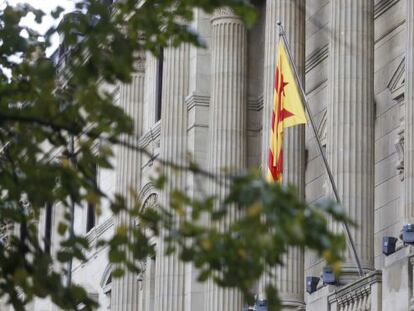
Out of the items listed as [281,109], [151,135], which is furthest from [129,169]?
[281,109]

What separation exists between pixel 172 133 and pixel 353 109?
10.6m

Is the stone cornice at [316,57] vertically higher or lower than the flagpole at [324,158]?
higher

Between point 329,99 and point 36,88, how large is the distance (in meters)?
22.1

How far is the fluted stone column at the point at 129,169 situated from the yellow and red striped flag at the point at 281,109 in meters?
12.3

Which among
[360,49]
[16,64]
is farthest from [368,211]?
[16,64]

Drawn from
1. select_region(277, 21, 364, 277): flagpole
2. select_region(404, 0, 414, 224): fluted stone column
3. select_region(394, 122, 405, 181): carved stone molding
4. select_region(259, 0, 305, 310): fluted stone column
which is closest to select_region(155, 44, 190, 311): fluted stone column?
select_region(259, 0, 305, 310): fluted stone column

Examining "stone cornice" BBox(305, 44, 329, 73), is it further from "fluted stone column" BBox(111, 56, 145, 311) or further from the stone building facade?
"fluted stone column" BBox(111, 56, 145, 311)

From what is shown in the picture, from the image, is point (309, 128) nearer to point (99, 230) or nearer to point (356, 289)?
point (356, 289)

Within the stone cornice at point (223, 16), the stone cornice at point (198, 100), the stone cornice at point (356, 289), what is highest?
the stone cornice at point (223, 16)

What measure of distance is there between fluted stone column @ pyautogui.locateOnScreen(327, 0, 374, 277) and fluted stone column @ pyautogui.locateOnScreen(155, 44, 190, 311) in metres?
8.80

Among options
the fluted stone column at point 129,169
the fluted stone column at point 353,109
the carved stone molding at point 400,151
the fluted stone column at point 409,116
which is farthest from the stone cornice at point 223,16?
the fluted stone column at point 409,116

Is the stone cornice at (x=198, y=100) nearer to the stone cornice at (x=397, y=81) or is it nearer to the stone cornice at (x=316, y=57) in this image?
the stone cornice at (x=316, y=57)

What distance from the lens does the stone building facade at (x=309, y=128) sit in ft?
122

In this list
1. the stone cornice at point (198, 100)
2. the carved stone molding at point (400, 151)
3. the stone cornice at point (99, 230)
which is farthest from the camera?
the stone cornice at point (99, 230)
